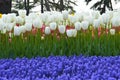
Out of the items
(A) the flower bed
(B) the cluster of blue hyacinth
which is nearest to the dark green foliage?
(A) the flower bed

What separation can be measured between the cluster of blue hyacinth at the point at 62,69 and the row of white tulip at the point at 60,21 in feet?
4.31

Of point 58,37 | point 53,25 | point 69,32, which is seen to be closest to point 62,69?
point 69,32

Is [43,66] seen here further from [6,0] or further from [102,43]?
[6,0]

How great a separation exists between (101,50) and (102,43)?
0.81 ft

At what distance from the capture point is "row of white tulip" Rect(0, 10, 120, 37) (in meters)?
6.77

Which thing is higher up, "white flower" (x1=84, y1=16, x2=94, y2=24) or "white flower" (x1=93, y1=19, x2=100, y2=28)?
"white flower" (x1=84, y1=16, x2=94, y2=24)

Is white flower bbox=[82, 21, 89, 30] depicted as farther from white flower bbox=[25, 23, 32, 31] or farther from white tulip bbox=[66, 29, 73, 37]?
white flower bbox=[25, 23, 32, 31]

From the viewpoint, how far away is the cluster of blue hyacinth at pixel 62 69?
418 cm

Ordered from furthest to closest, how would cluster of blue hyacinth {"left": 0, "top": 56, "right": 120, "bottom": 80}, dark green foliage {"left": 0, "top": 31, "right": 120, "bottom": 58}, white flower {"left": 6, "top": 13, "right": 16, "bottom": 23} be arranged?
white flower {"left": 6, "top": 13, "right": 16, "bottom": 23} < dark green foliage {"left": 0, "top": 31, "right": 120, "bottom": 58} < cluster of blue hyacinth {"left": 0, "top": 56, "right": 120, "bottom": 80}

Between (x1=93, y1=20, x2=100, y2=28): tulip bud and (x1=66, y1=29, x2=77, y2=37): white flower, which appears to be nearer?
(x1=66, y1=29, x2=77, y2=37): white flower

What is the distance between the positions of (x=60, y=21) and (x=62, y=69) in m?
2.77

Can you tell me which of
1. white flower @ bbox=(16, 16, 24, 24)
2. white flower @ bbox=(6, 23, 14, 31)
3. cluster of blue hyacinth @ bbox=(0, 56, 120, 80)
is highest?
white flower @ bbox=(16, 16, 24, 24)

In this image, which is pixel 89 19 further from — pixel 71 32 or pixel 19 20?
pixel 19 20

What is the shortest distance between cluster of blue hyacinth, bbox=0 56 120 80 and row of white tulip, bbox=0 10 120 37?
1313 mm
